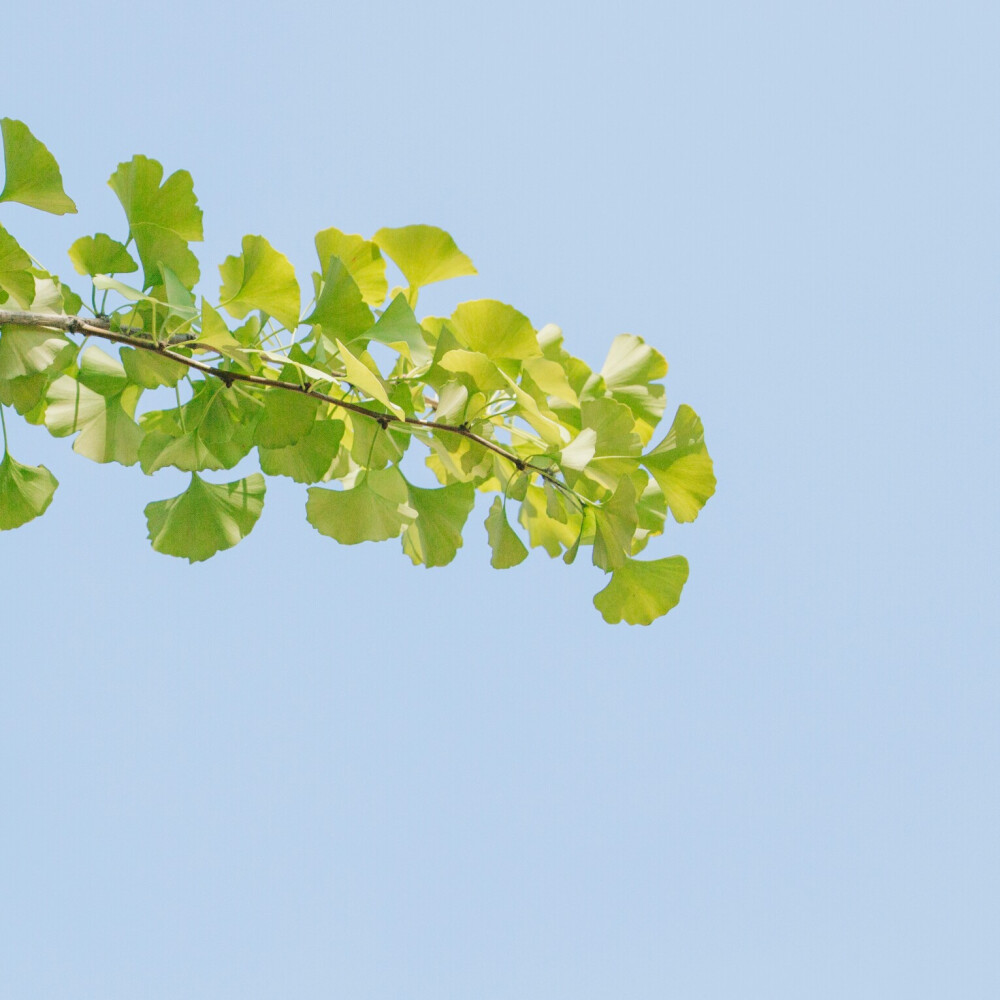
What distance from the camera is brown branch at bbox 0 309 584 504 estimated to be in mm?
746

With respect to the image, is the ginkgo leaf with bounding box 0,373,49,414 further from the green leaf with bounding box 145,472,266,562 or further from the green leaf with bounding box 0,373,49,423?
the green leaf with bounding box 145,472,266,562

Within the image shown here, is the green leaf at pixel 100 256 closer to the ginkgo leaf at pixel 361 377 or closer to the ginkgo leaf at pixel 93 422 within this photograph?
the ginkgo leaf at pixel 93 422

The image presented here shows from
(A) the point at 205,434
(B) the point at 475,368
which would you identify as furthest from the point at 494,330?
(A) the point at 205,434

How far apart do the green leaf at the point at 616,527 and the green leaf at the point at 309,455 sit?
0.74ft

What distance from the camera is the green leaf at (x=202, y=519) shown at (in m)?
0.91

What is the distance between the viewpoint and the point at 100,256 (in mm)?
811

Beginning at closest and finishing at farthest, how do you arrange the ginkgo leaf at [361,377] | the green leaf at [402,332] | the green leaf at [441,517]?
1. the ginkgo leaf at [361,377]
2. the green leaf at [402,332]
3. the green leaf at [441,517]

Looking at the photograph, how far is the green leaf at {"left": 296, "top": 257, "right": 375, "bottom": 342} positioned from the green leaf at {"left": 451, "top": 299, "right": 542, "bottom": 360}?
0.08 m

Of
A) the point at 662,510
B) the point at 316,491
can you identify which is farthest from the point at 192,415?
the point at 662,510

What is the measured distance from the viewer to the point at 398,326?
0.81 m

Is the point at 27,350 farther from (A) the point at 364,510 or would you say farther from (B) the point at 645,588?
(B) the point at 645,588

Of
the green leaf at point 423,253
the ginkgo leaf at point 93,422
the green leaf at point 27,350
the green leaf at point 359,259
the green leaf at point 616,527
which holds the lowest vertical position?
the green leaf at point 616,527

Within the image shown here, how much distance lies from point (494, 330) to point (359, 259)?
0.15 m

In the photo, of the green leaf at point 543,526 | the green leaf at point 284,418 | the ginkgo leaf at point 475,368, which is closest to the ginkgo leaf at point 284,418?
the green leaf at point 284,418
